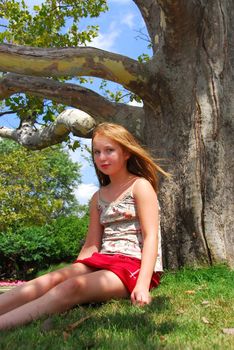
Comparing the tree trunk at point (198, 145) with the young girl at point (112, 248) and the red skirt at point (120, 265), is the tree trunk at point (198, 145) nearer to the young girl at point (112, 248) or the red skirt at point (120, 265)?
the young girl at point (112, 248)

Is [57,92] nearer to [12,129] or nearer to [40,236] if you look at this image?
[12,129]

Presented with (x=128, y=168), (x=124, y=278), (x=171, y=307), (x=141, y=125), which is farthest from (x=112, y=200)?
(x=141, y=125)

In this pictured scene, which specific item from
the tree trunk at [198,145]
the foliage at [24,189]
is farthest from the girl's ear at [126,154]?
the foliage at [24,189]

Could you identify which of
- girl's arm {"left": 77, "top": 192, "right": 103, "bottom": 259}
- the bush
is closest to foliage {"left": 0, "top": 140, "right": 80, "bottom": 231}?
the bush

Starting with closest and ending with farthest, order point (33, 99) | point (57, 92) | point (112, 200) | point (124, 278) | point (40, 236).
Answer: point (124, 278)
point (112, 200)
point (57, 92)
point (33, 99)
point (40, 236)

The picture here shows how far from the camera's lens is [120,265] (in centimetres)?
397

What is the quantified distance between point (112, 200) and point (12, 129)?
5985 mm

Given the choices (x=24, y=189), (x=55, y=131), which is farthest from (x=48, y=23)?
(x=24, y=189)

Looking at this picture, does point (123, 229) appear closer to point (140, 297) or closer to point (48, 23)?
point (140, 297)

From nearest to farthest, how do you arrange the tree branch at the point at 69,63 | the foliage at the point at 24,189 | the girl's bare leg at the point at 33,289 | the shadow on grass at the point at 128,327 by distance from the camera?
the shadow on grass at the point at 128,327 → the girl's bare leg at the point at 33,289 → the tree branch at the point at 69,63 → the foliage at the point at 24,189

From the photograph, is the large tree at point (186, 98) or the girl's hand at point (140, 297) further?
the large tree at point (186, 98)

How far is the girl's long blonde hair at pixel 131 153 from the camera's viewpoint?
448cm

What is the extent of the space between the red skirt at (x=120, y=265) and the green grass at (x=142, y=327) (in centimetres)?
18

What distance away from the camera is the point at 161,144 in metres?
6.28
